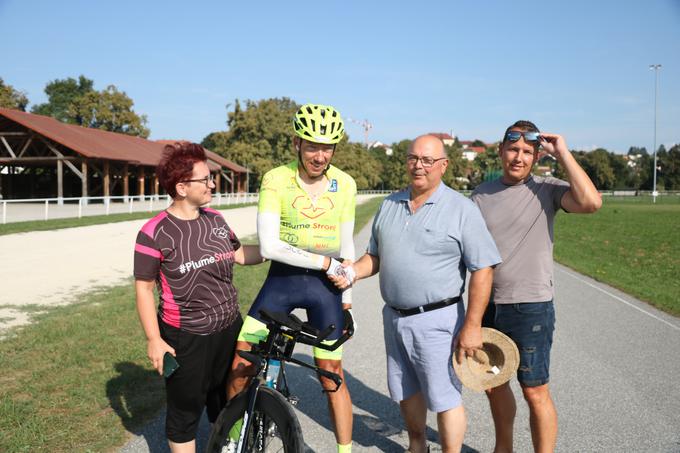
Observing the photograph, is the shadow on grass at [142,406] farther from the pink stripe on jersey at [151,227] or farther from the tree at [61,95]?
the tree at [61,95]

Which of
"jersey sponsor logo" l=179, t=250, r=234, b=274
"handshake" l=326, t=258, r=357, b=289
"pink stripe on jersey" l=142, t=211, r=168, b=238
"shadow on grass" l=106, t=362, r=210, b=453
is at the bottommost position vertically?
"shadow on grass" l=106, t=362, r=210, b=453

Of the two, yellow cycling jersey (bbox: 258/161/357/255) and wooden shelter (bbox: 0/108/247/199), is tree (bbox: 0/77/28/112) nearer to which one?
wooden shelter (bbox: 0/108/247/199)

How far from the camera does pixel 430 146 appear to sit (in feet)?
10.6

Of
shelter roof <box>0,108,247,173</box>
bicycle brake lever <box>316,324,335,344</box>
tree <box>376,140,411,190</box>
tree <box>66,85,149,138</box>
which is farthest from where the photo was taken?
tree <box>376,140,411,190</box>

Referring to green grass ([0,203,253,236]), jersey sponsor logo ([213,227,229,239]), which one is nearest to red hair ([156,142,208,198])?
jersey sponsor logo ([213,227,229,239])

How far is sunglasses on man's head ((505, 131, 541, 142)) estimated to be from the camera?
332cm

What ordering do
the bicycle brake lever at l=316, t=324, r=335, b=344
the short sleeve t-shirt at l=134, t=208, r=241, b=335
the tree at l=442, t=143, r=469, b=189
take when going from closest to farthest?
the bicycle brake lever at l=316, t=324, r=335, b=344 < the short sleeve t-shirt at l=134, t=208, r=241, b=335 < the tree at l=442, t=143, r=469, b=189

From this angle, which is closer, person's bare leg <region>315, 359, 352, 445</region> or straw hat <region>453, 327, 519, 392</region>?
straw hat <region>453, 327, 519, 392</region>

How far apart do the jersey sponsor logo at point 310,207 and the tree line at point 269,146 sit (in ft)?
132

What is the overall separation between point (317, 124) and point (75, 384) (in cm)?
344

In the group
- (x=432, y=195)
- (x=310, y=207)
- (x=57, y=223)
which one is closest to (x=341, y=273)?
(x=310, y=207)

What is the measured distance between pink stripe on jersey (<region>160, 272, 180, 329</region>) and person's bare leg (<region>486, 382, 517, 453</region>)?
79.7 inches

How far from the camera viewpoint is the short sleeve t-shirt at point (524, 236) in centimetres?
336

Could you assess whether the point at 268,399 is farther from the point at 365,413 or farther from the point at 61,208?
the point at 61,208
